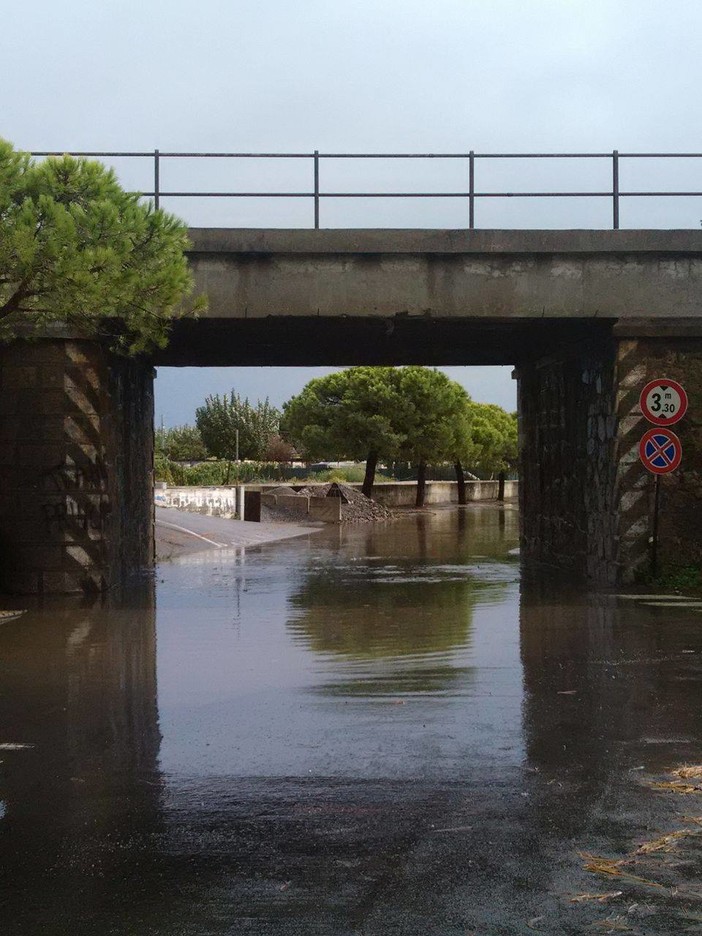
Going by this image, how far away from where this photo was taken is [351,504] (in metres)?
44.8

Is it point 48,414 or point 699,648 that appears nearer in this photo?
point 699,648

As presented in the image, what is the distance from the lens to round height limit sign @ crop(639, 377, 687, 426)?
1539cm

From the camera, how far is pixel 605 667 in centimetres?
971

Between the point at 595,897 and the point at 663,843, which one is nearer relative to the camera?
the point at 595,897

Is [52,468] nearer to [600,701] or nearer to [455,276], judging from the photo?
[455,276]

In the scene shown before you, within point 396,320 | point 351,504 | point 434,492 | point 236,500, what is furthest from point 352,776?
point 434,492

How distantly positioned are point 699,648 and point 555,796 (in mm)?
5348

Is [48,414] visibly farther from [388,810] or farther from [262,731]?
[388,810]

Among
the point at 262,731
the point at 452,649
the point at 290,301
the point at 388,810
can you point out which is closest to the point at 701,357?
the point at 290,301

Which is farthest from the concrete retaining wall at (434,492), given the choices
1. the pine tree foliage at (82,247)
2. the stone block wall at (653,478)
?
the pine tree foliage at (82,247)

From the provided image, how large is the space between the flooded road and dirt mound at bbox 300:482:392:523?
100ft

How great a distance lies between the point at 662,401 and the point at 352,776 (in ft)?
34.5

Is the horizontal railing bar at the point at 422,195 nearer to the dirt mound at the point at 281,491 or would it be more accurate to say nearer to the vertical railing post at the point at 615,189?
the vertical railing post at the point at 615,189

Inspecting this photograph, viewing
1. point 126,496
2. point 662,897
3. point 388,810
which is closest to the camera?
point 662,897
